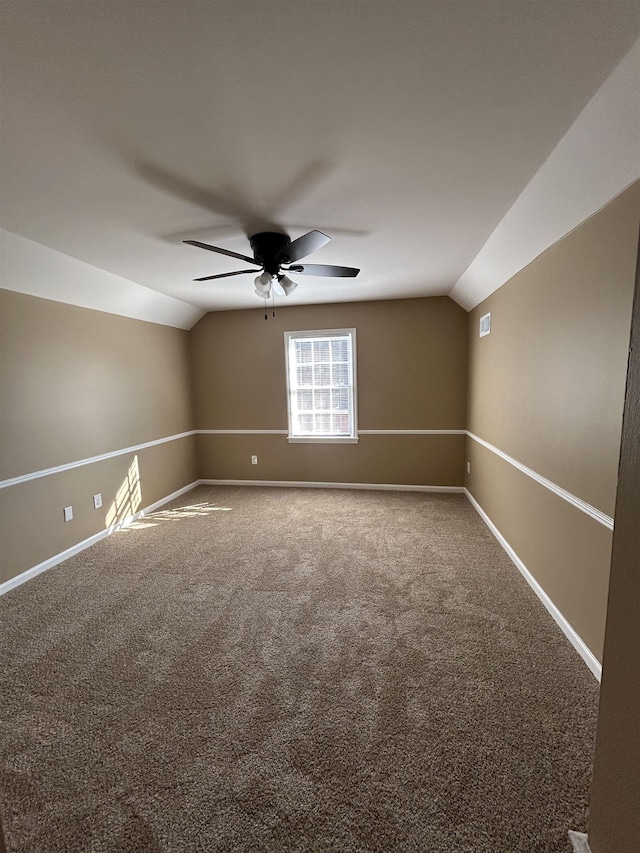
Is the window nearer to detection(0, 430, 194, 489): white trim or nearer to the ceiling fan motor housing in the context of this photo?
detection(0, 430, 194, 489): white trim

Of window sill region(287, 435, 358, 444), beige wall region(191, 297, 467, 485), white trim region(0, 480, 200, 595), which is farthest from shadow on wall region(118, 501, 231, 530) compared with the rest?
window sill region(287, 435, 358, 444)

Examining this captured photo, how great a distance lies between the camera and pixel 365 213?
7.32ft

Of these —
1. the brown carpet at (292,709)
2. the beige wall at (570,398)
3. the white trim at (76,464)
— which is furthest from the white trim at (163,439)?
the beige wall at (570,398)

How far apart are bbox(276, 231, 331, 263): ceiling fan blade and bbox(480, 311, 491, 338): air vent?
7.02 feet

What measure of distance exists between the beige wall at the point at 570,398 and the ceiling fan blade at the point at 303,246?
1377 millimetres

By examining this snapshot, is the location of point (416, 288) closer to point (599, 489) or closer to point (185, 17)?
point (599, 489)

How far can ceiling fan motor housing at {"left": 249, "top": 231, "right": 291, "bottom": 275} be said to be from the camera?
2.45m

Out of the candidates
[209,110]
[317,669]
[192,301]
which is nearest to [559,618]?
[317,669]

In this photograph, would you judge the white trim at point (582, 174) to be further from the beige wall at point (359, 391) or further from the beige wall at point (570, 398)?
the beige wall at point (359, 391)

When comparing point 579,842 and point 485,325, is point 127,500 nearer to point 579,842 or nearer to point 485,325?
point 579,842

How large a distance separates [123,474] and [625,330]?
170 inches

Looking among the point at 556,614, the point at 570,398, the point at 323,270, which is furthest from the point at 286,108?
the point at 556,614

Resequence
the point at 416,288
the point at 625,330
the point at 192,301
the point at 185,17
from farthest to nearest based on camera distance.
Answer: the point at 192,301
the point at 416,288
the point at 625,330
the point at 185,17

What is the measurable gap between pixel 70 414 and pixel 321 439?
2887mm
